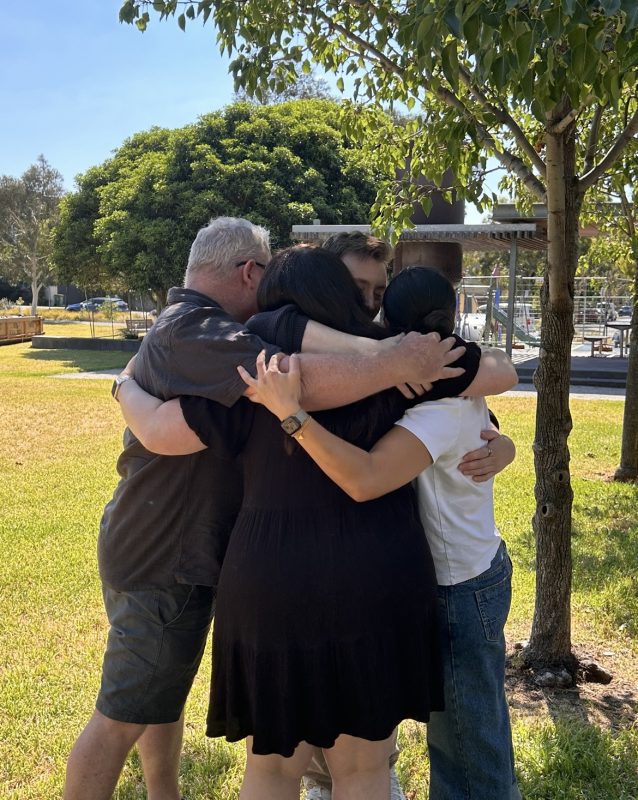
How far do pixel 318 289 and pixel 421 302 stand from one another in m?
0.27

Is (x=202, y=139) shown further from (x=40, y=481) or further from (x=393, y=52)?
(x=393, y=52)

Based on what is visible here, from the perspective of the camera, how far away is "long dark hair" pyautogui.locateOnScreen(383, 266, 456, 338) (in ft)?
6.54

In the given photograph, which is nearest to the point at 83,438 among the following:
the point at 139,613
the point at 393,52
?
the point at 393,52

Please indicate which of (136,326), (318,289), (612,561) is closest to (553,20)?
(318,289)

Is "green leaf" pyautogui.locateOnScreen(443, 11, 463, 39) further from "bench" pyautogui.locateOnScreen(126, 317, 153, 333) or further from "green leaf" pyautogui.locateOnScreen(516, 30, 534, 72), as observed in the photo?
"bench" pyautogui.locateOnScreen(126, 317, 153, 333)

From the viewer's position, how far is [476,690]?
210 centimetres

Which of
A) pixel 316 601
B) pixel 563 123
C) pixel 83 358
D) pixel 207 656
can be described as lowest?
pixel 83 358

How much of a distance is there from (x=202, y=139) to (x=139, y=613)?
23759 mm

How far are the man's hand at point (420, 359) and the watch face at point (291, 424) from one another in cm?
27

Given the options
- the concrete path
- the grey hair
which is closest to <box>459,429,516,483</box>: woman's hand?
the grey hair

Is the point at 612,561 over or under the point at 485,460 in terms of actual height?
under

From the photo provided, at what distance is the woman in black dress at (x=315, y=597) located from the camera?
1.84 meters

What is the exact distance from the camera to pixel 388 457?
6.13 ft

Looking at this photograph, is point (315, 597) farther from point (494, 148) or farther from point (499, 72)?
point (494, 148)
